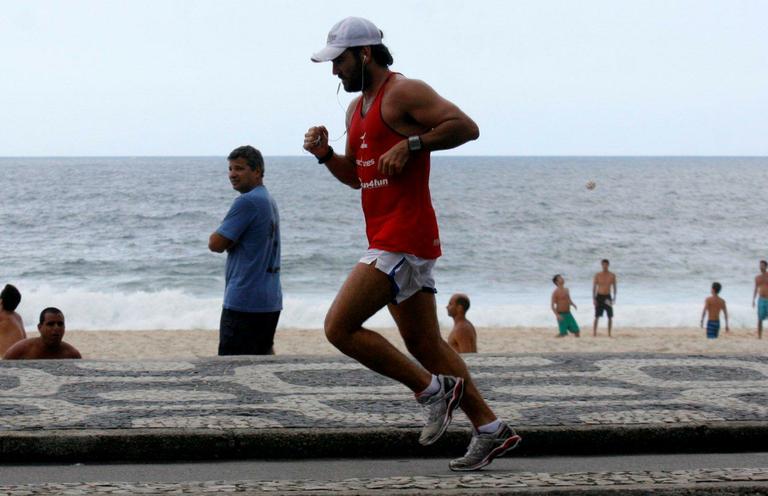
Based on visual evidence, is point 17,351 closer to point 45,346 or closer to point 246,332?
point 45,346

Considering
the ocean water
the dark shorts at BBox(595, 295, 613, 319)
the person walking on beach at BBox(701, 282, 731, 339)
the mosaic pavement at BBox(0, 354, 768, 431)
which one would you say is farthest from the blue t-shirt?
the ocean water

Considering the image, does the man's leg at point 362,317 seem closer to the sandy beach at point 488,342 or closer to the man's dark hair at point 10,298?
the man's dark hair at point 10,298

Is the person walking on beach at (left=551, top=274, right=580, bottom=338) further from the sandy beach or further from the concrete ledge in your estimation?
the concrete ledge

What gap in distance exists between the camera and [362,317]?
14.7 ft

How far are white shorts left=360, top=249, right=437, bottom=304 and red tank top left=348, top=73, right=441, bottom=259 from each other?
25mm

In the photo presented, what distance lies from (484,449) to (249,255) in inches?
124

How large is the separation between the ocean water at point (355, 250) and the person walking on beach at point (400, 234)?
22069 mm

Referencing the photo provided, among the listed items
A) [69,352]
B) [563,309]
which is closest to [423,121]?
[69,352]

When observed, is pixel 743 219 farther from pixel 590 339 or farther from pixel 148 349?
pixel 148 349

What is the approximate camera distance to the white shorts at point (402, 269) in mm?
4461

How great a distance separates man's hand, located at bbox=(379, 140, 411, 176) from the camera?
172 inches

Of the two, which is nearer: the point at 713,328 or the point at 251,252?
the point at 251,252

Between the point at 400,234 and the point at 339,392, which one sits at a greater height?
the point at 400,234

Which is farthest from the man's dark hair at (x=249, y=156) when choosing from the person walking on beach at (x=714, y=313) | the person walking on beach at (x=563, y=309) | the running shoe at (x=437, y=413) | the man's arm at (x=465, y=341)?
the person walking on beach at (x=714, y=313)
